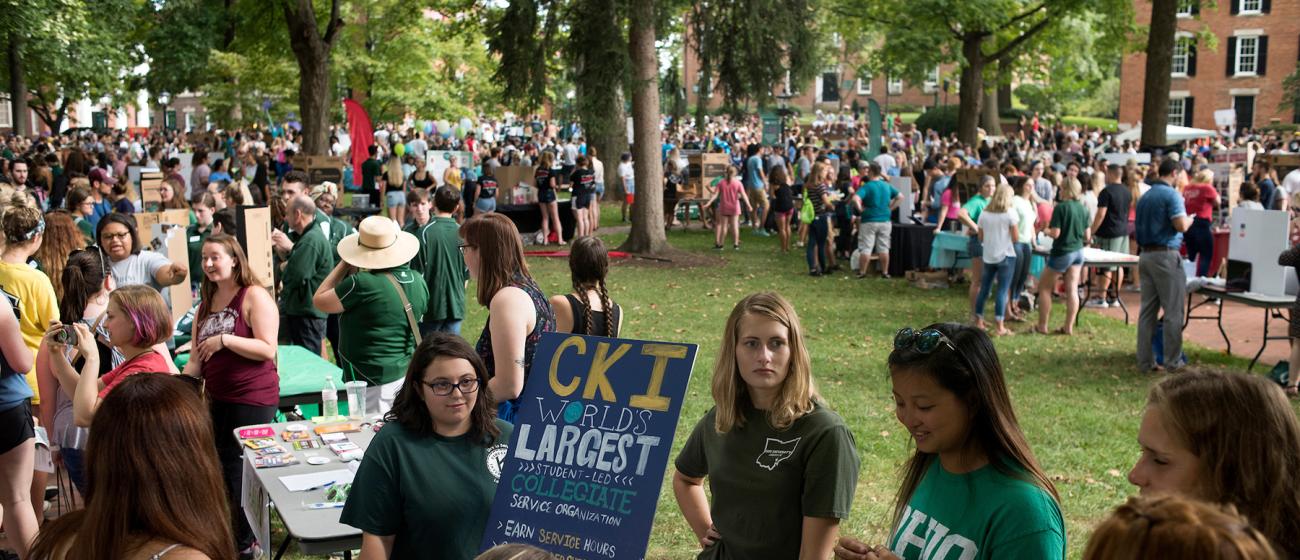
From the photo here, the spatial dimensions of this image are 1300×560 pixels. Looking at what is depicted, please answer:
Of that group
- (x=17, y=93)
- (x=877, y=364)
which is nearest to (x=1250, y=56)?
(x=877, y=364)

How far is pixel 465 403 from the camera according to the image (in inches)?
155

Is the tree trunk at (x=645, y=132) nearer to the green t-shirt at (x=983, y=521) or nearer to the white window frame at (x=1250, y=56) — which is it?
the green t-shirt at (x=983, y=521)

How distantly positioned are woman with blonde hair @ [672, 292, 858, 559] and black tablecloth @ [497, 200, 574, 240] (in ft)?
60.3

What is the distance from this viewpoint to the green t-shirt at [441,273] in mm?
8484

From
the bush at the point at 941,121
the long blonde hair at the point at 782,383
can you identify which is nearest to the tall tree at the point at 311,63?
the long blonde hair at the point at 782,383

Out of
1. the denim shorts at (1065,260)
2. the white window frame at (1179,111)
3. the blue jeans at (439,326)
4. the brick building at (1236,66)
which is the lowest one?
the blue jeans at (439,326)

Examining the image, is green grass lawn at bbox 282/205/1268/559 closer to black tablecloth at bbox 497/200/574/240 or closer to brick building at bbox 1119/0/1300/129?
black tablecloth at bbox 497/200/574/240

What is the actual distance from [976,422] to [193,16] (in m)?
29.4

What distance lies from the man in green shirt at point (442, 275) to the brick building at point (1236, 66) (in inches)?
1926

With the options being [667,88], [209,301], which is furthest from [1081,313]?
[209,301]

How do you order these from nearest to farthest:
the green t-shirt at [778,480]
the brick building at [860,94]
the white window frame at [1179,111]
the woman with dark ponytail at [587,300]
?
the green t-shirt at [778,480] < the woman with dark ponytail at [587,300] < the white window frame at [1179,111] < the brick building at [860,94]

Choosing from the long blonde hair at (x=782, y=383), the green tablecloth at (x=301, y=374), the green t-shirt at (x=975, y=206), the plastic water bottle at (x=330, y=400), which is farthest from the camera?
the green t-shirt at (x=975, y=206)

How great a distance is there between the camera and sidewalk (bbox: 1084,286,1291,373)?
12.0m

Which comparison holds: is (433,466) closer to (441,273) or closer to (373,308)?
(373,308)
